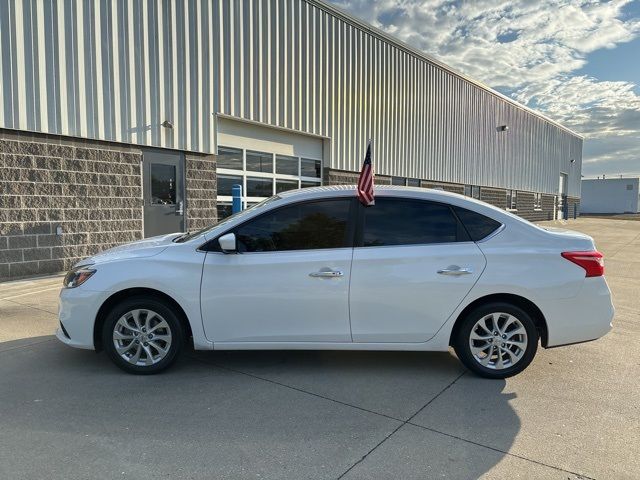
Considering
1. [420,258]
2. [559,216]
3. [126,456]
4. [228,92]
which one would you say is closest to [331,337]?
[420,258]

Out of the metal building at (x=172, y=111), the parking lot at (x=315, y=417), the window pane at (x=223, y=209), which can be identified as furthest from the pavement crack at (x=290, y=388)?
the window pane at (x=223, y=209)

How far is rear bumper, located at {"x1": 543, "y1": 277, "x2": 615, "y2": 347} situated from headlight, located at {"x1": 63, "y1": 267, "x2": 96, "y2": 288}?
399 centimetres

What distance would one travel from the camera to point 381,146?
16.7 m

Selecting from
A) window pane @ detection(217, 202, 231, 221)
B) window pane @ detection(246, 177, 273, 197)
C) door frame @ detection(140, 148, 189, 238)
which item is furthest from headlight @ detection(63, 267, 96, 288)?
window pane @ detection(246, 177, 273, 197)

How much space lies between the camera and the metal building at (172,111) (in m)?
7.91

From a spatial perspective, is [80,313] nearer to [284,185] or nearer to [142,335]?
[142,335]

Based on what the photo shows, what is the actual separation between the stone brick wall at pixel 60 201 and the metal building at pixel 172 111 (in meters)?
0.02

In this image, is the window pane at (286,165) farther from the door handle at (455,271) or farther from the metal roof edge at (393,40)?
the door handle at (455,271)

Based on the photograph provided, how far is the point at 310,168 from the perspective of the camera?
14141mm

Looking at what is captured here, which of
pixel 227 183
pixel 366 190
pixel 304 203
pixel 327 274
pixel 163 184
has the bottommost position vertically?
pixel 327 274

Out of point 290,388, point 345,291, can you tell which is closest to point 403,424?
point 290,388

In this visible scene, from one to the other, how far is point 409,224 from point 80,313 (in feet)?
9.81

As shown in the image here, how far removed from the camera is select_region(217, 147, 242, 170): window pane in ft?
37.3

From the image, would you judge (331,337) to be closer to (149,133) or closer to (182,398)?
(182,398)
